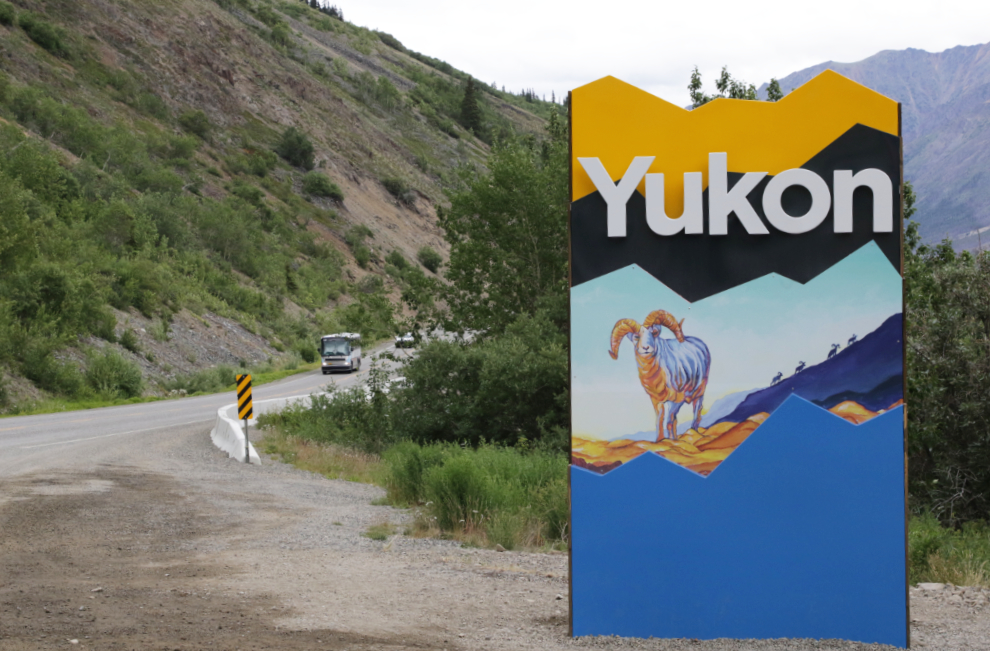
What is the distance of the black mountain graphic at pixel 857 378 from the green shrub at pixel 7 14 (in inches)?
2378

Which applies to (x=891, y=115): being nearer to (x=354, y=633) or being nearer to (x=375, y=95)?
(x=354, y=633)

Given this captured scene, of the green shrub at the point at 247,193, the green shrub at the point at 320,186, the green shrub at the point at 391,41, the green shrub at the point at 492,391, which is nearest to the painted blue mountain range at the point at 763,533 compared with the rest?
the green shrub at the point at 492,391

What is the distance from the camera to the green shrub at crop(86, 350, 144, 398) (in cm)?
2862

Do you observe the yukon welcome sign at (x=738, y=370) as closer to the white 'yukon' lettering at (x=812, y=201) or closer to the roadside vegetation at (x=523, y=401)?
the white 'yukon' lettering at (x=812, y=201)

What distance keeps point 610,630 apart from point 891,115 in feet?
→ 11.6

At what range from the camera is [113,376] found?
28891 mm

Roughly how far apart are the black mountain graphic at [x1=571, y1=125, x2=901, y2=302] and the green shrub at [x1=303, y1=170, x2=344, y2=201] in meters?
62.3

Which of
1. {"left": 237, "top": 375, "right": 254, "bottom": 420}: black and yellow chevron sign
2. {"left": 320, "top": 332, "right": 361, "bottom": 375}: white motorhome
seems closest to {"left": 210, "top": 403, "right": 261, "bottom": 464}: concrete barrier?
{"left": 237, "top": 375, "right": 254, "bottom": 420}: black and yellow chevron sign

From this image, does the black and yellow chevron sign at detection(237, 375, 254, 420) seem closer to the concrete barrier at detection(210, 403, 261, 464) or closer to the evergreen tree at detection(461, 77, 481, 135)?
the concrete barrier at detection(210, 403, 261, 464)

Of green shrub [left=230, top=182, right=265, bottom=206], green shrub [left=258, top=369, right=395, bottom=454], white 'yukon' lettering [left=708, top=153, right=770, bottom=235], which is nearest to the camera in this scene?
white 'yukon' lettering [left=708, top=153, right=770, bottom=235]

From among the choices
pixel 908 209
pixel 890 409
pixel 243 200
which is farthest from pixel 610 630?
pixel 243 200

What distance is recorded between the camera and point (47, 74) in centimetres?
5238

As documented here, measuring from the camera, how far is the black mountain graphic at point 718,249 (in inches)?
207

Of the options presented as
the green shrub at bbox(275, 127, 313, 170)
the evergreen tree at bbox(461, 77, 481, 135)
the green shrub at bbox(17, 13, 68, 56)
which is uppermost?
the evergreen tree at bbox(461, 77, 481, 135)
